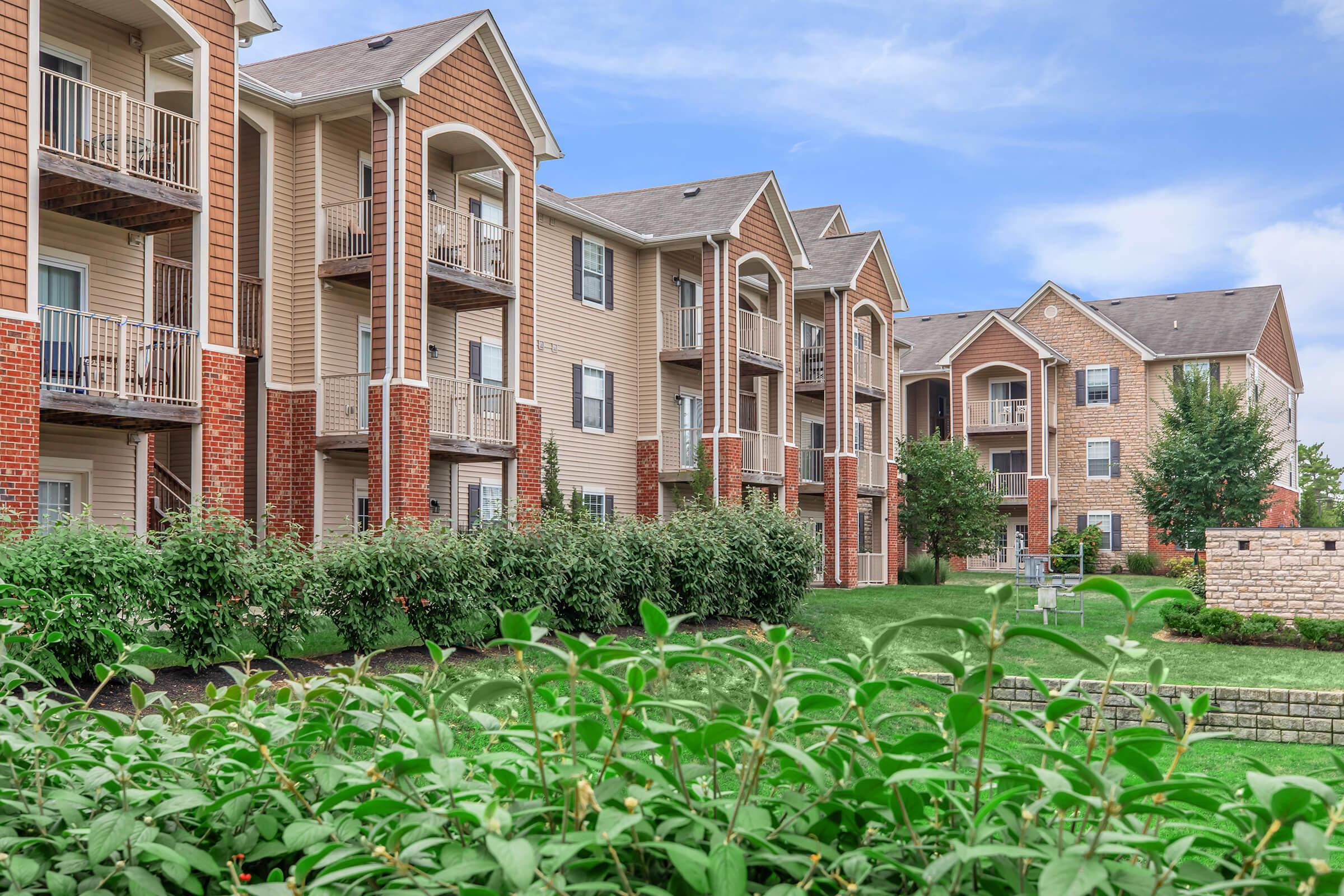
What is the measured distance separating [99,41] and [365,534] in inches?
366

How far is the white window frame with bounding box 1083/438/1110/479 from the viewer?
46.9 meters

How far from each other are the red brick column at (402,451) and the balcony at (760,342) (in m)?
11.2

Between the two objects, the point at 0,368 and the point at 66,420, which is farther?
the point at 66,420

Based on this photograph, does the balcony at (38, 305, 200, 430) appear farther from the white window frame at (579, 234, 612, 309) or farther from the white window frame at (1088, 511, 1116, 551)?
the white window frame at (1088, 511, 1116, 551)

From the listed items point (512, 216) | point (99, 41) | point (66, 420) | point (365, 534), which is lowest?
point (365, 534)

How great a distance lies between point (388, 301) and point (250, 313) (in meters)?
2.98

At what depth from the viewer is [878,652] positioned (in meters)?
1.80

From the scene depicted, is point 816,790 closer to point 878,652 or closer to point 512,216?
point 878,652

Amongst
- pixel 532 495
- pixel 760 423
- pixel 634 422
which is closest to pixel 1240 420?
pixel 760 423

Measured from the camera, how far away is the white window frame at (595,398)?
27766 millimetres

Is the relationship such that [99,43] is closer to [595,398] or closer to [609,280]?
[609,280]

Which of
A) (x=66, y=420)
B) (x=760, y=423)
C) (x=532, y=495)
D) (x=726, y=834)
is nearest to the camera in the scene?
(x=726, y=834)

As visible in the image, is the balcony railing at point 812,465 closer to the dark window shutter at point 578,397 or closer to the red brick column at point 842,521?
the red brick column at point 842,521

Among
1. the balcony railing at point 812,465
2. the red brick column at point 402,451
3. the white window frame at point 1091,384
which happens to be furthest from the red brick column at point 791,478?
the white window frame at point 1091,384
